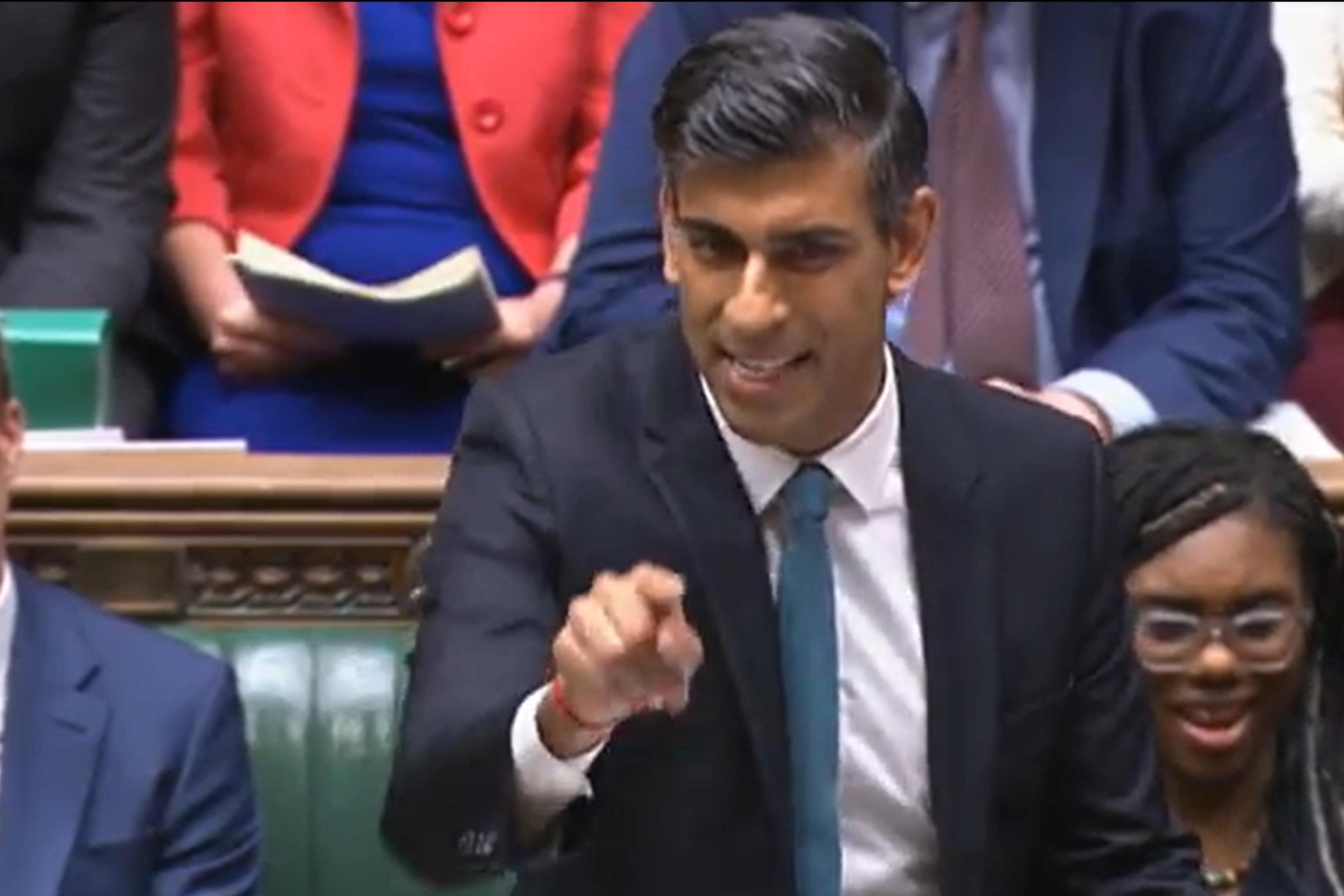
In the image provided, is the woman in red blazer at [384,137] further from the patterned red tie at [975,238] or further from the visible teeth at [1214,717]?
the visible teeth at [1214,717]

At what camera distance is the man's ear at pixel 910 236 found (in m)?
1.35

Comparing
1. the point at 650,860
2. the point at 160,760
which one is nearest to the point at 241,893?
the point at 160,760

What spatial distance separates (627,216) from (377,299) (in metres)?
0.18

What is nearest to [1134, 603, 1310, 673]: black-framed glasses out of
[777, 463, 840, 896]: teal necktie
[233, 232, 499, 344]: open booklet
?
[777, 463, 840, 896]: teal necktie

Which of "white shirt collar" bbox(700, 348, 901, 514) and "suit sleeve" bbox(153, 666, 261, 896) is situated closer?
"white shirt collar" bbox(700, 348, 901, 514)

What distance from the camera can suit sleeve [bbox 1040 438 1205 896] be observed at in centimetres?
138

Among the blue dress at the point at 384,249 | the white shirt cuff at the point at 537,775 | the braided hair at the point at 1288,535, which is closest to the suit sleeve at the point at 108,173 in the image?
the blue dress at the point at 384,249

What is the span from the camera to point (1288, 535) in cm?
166

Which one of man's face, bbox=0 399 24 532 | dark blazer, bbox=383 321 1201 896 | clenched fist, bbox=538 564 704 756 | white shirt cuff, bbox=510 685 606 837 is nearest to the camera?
clenched fist, bbox=538 564 704 756

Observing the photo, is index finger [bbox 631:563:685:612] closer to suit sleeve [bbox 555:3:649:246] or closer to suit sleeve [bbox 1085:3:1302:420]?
suit sleeve [bbox 1085:3:1302:420]

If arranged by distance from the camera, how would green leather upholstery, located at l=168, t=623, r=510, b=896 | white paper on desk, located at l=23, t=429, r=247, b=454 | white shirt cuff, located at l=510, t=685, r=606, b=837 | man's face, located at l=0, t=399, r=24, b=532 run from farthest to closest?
white paper on desk, located at l=23, t=429, r=247, b=454, green leather upholstery, located at l=168, t=623, r=510, b=896, man's face, located at l=0, t=399, r=24, b=532, white shirt cuff, located at l=510, t=685, r=606, b=837

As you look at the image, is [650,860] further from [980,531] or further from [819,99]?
[819,99]

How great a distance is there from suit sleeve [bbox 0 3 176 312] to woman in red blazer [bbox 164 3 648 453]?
0.05m

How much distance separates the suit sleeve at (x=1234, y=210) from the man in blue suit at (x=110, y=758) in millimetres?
734
